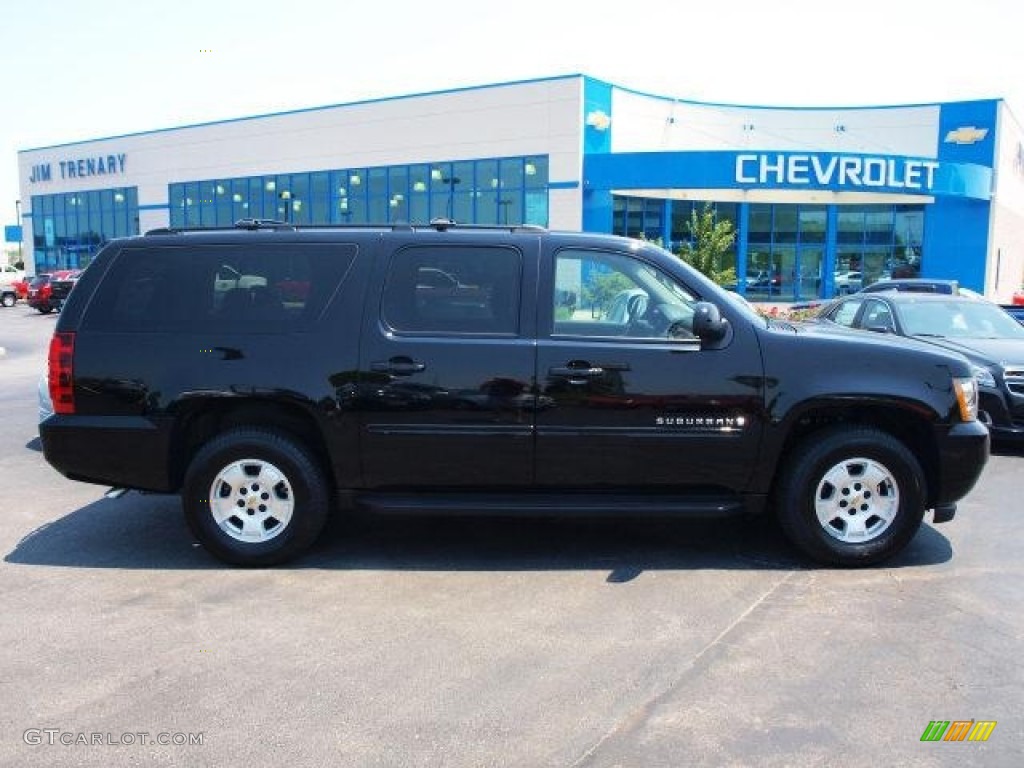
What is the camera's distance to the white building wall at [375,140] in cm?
3180

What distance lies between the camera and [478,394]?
504cm

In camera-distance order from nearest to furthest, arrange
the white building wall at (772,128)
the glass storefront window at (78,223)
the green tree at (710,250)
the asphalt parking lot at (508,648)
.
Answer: the asphalt parking lot at (508,648) → the green tree at (710,250) → the white building wall at (772,128) → the glass storefront window at (78,223)

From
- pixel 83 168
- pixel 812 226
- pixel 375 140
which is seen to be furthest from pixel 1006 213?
pixel 83 168

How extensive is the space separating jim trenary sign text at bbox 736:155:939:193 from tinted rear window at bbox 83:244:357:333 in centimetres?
2680

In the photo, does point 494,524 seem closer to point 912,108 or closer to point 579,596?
point 579,596

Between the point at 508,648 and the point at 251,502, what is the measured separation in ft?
6.39

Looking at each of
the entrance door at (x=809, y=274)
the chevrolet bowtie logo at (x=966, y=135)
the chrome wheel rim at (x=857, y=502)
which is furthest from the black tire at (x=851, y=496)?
the chevrolet bowtie logo at (x=966, y=135)

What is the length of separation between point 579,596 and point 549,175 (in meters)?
28.7

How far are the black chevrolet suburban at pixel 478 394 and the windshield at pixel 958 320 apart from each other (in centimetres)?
451

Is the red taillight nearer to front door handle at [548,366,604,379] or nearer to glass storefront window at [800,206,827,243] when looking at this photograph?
front door handle at [548,366,604,379]

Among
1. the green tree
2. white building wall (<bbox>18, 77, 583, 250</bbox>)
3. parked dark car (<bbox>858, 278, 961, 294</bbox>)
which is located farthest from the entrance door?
parked dark car (<bbox>858, 278, 961, 294</bbox>)

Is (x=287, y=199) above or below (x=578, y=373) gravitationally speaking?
above

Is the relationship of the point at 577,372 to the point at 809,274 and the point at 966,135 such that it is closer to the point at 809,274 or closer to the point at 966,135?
the point at 809,274

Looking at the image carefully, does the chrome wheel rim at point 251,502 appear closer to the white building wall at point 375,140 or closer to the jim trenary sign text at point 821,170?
the jim trenary sign text at point 821,170
